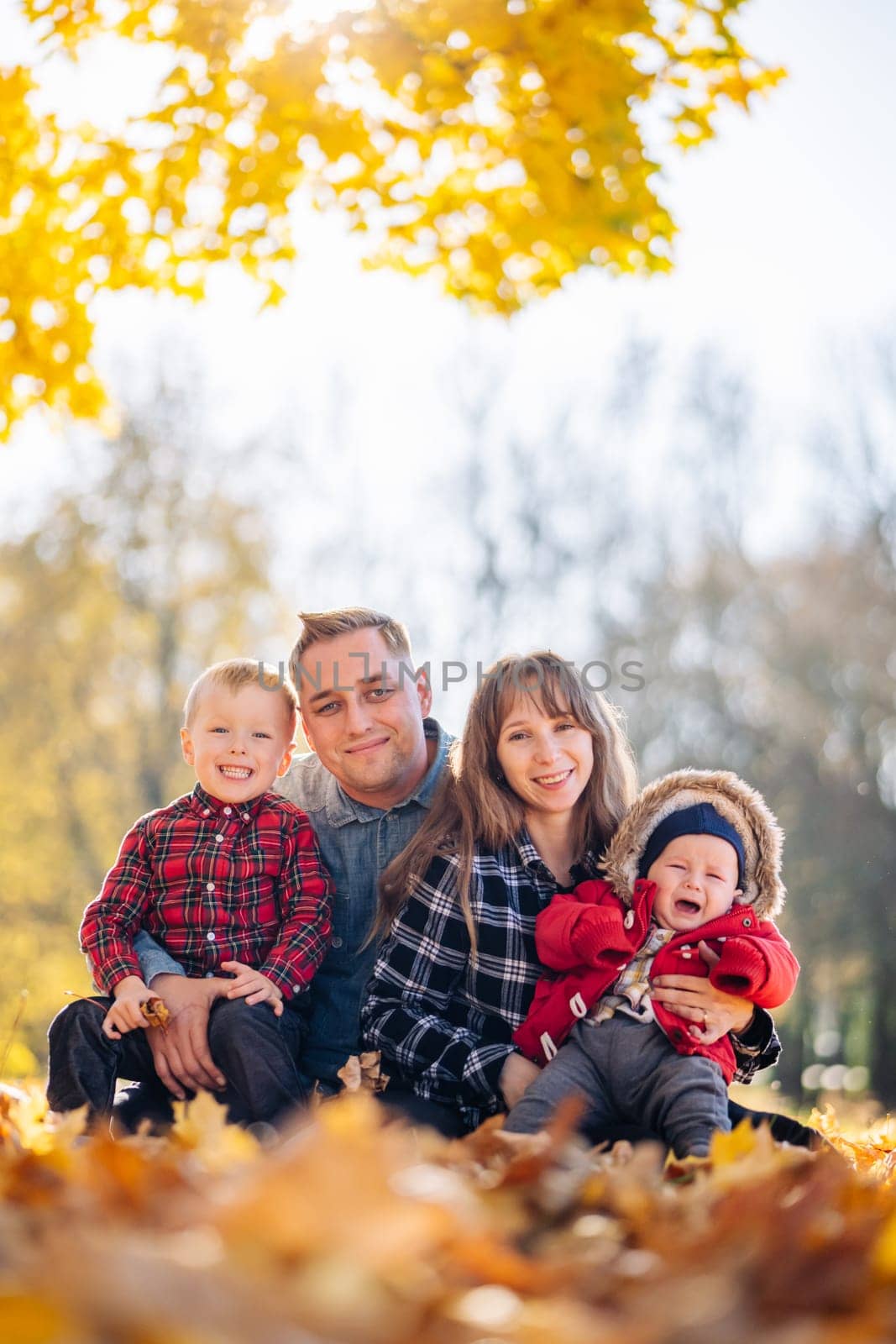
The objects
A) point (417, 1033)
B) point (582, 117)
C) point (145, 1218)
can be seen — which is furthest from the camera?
point (582, 117)

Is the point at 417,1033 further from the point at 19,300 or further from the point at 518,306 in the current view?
the point at 19,300

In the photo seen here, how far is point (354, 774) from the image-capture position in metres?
3.54

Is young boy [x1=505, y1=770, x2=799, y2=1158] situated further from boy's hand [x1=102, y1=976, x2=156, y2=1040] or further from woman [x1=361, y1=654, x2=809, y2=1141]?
boy's hand [x1=102, y1=976, x2=156, y2=1040]

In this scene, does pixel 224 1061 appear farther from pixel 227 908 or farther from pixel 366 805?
pixel 366 805

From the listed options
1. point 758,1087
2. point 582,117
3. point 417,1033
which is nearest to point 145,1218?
point 417,1033

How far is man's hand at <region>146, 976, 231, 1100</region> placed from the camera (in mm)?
2967

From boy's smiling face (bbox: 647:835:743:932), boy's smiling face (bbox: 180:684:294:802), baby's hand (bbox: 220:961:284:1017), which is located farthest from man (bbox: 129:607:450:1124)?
boy's smiling face (bbox: 647:835:743:932)

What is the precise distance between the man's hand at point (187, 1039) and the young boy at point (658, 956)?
79 cm

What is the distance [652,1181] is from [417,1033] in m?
1.41

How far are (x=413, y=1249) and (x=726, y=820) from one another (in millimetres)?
2090

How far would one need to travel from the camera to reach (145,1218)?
1.20m

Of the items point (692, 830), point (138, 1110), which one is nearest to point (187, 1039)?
point (138, 1110)

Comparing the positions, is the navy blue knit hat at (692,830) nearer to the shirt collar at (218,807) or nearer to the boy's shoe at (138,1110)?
the shirt collar at (218,807)

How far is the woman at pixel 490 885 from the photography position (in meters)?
2.90
